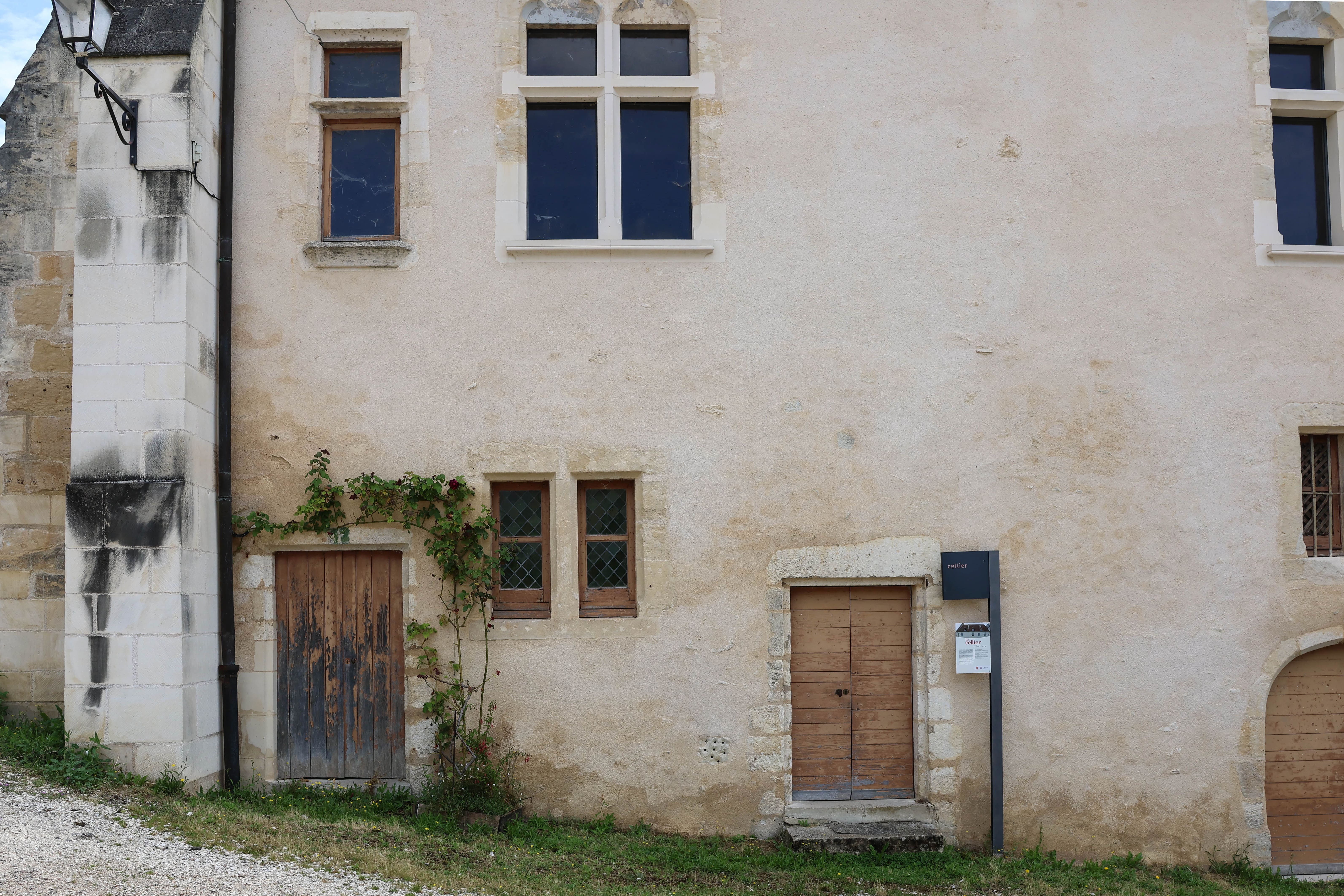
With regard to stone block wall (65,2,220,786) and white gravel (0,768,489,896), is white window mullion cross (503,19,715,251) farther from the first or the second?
white gravel (0,768,489,896)

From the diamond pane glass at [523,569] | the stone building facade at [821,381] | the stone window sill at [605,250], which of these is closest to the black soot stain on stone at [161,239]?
the stone building facade at [821,381]

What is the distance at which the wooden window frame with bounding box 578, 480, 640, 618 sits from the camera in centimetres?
605

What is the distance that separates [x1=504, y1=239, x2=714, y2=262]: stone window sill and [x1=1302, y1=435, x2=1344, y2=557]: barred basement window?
4.30m

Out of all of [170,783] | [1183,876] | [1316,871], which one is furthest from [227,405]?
[1316,871]

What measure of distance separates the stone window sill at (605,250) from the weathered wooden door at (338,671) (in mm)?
2109

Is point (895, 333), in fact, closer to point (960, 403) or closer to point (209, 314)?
point (960, 403)

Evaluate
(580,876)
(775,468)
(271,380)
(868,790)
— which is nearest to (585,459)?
(775,468)

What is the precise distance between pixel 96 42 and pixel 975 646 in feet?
20.3

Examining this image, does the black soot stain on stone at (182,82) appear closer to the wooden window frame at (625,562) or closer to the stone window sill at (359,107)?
the stone window sill at (359,107)

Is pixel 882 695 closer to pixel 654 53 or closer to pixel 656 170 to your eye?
pixel 656 170

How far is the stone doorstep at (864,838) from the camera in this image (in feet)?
18.5

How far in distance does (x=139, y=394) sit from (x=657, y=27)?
398cm

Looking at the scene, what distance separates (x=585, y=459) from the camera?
5.99m

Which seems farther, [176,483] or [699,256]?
[699,256]
